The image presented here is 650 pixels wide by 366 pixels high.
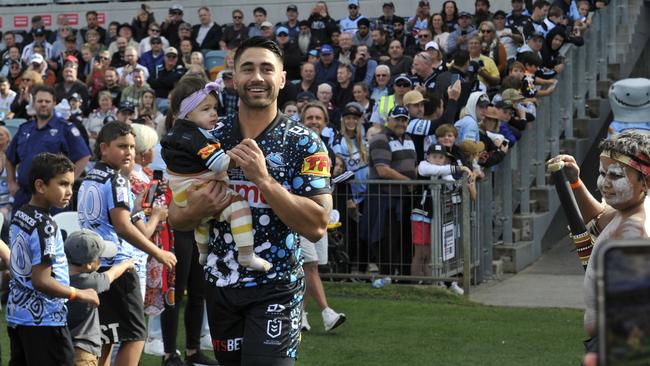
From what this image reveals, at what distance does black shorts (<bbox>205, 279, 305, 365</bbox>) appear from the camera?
4.22 metres

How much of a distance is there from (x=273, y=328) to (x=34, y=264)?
1868 millimetres

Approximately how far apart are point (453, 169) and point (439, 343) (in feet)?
8.59

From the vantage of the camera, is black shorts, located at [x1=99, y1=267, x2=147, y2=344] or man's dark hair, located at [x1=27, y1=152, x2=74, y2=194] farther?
black shorts, located at [x1=99, y1=267, x2=147, y2=344]

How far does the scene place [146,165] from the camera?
771cm

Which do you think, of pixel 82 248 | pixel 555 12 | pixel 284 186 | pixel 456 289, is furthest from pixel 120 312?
pixel 555 12

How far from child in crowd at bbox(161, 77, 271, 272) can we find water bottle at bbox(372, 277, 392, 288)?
21.3 feet

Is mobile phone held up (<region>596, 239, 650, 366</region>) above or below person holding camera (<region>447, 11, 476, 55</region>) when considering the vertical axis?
above

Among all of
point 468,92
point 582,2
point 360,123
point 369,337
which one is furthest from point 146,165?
point 582,2

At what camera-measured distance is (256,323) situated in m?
4.24

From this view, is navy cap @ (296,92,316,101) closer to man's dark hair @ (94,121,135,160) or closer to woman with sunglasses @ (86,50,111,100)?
woman with sunglasses @ (86,50,111,100)

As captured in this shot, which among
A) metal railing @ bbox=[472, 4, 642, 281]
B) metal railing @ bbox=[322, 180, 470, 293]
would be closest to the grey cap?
metal railing @ bbox=[322, 180, 470, 293]

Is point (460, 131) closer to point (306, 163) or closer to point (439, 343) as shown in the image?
point (439, 343)

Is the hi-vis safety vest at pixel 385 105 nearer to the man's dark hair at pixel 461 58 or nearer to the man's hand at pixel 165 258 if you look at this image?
the man's dark hair at pixel 461 58

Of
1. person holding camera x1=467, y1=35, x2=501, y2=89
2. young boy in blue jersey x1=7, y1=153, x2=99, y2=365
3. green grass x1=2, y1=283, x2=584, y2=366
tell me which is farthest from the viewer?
person holding camera x1=467, y1=35, x2=501, y2=89
